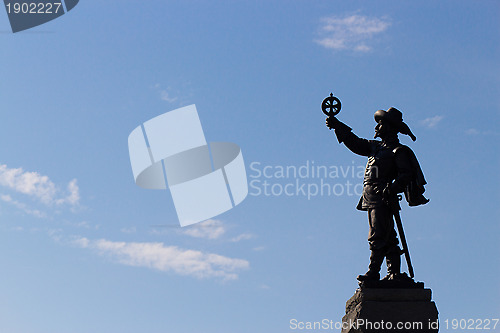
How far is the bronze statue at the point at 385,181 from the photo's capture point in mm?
12008

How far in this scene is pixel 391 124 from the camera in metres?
12.6

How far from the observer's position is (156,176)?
15336mm

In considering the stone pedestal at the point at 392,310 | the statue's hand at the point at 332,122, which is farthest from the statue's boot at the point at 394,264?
the statue's hand at the point at 332,122

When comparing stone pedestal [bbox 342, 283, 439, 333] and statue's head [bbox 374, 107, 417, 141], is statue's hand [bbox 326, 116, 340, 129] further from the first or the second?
stone pedestal [bbox 342, 283, 439, 333]

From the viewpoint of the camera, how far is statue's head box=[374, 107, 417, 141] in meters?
12.6

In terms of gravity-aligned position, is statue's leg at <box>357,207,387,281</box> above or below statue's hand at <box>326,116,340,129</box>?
below

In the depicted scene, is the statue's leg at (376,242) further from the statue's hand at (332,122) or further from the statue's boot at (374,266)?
the statue's hand at (332,122)

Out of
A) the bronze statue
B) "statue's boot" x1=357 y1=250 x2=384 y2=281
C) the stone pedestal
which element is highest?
the bronze statue

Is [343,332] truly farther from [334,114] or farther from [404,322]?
[334,114]

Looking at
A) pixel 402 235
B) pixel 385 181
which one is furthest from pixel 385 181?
pixel 402 235

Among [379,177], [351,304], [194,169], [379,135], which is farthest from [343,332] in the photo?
[194,169]

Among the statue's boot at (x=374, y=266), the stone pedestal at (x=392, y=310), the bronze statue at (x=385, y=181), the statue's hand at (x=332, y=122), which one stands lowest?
the stone pedestal at (x=392, y=310)

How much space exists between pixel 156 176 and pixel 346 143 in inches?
183

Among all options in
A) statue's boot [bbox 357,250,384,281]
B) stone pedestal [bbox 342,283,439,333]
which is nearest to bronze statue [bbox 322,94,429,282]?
statue's boot [bbox 357,250,384,281]
